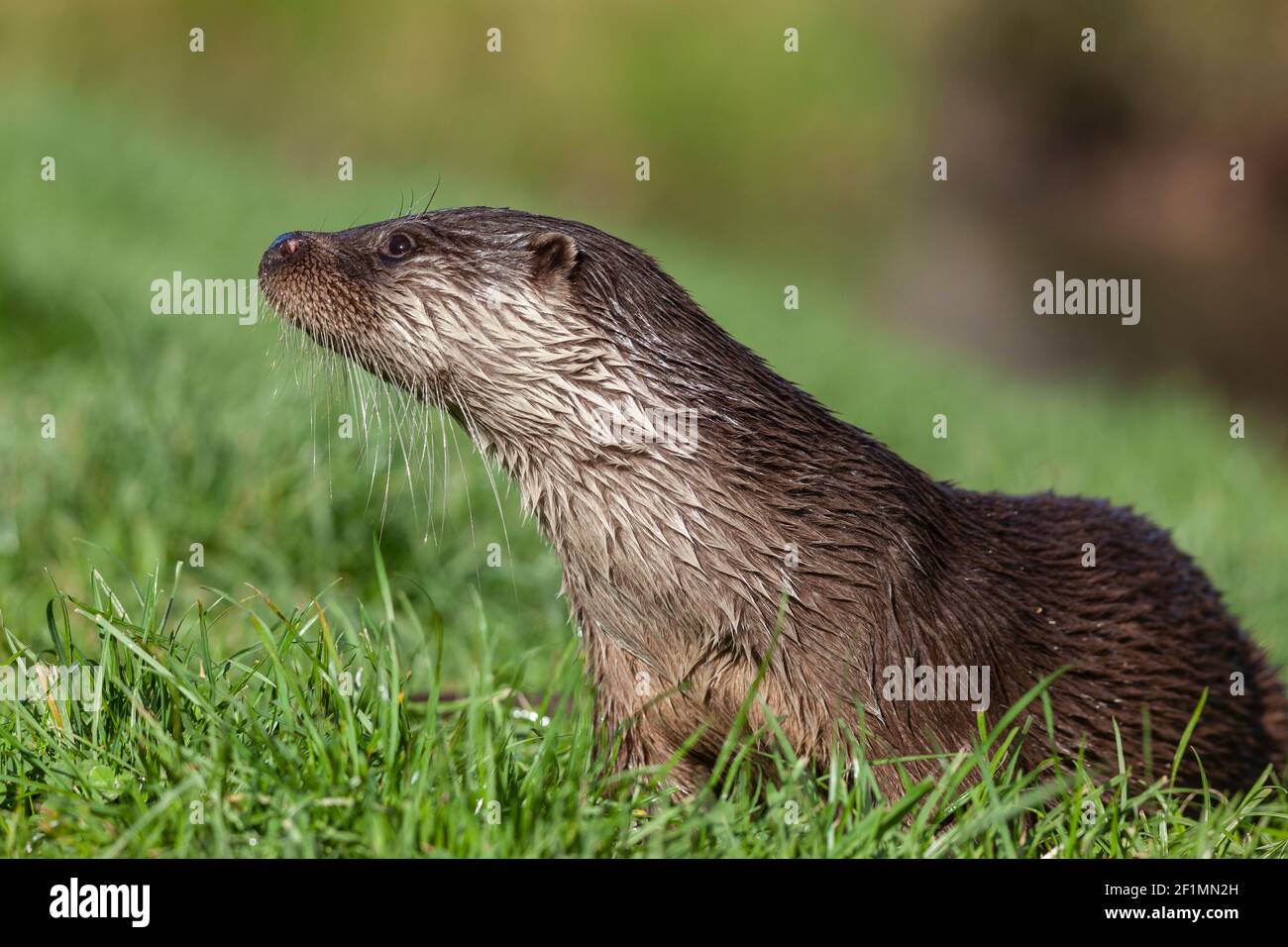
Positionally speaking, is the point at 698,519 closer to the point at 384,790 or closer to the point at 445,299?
the point at 445,299

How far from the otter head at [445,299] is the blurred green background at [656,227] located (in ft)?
1.01

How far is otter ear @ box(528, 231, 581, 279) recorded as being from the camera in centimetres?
288

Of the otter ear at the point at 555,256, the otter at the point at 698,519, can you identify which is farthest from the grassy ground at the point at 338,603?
the otter ear at the point at 555,256

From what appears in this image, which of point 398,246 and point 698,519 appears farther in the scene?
point 398,246

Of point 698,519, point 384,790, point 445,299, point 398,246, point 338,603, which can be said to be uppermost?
point 398,246

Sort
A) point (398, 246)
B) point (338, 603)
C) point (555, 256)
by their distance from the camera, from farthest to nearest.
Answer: point (338, 603)
point (398, 246)
point (555, 256)

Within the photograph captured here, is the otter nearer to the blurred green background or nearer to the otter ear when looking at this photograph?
the otter ear

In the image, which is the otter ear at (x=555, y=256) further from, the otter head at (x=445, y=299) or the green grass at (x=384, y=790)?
the green grass at (x=384, y=790)

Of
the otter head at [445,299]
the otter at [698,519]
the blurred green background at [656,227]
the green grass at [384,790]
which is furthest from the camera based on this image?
the blurred green background at [656,227]

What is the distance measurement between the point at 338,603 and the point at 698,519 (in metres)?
1.43

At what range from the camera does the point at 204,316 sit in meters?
7.75

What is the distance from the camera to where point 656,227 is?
60.7 ft

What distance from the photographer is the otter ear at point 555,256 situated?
2885 mm

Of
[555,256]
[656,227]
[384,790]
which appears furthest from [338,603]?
[656,227]
